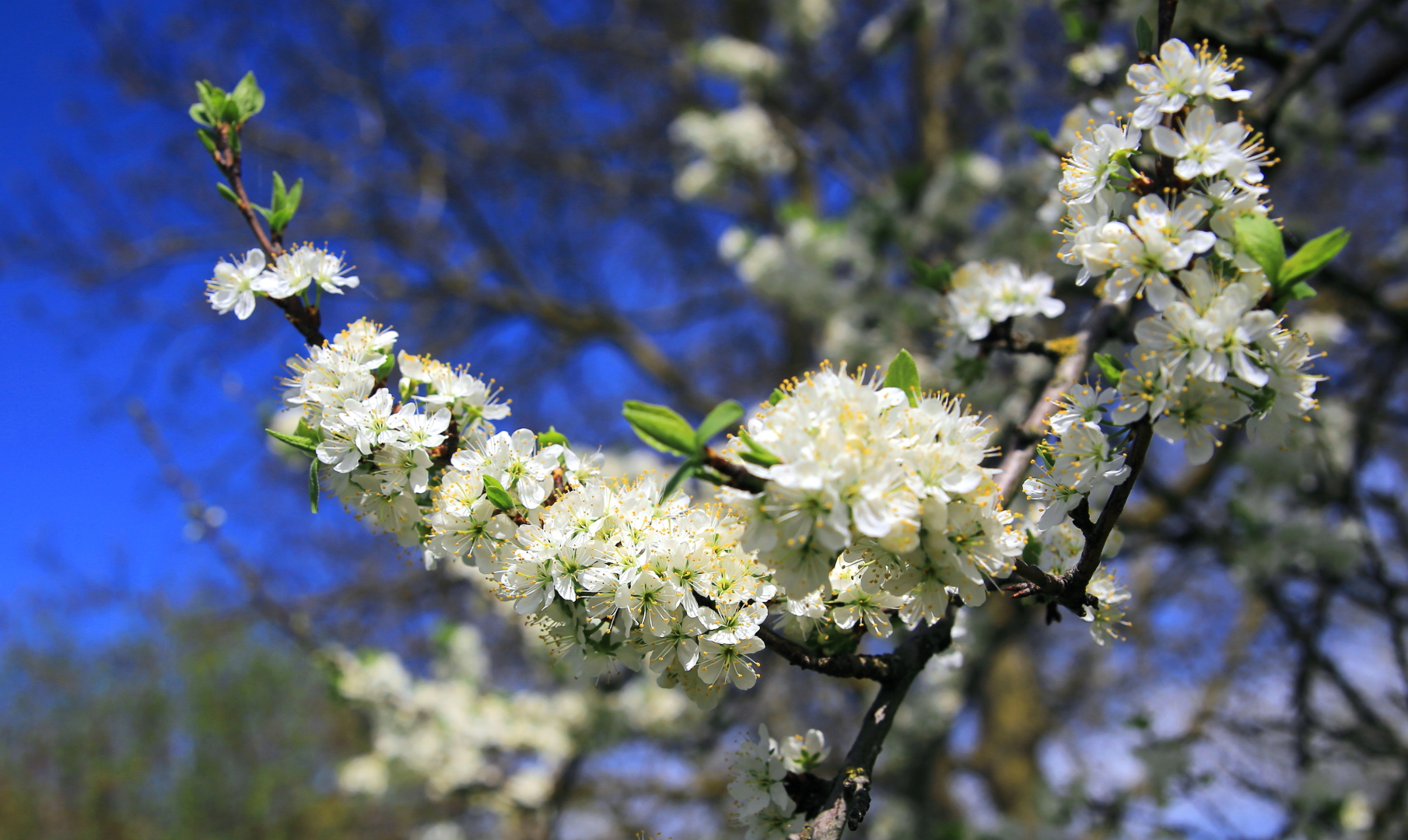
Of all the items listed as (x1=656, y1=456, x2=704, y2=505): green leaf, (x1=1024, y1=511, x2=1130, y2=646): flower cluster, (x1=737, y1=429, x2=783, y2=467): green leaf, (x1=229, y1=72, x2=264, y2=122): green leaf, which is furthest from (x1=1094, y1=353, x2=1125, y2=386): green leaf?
(x1=229, y1=72, x2=264, y2=122): green leaf

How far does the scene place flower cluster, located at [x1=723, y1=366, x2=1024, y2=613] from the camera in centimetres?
106

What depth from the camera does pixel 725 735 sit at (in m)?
5.72

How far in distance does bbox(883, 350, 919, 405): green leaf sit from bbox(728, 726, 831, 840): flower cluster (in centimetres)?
72

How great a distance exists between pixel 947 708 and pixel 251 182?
21.5 feet

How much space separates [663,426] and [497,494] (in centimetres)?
44

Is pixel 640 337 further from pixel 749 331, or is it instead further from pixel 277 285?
pixel 277 285

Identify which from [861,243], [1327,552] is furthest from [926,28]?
[1327,552]

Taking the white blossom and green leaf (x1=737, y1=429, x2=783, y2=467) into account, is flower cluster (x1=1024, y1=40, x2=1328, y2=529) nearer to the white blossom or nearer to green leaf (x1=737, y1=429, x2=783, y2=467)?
green leaf (x1=737, y1=429, x2=783, y2=467)

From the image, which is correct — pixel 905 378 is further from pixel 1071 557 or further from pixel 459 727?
pixel 459 727

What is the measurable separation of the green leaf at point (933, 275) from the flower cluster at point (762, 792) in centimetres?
135

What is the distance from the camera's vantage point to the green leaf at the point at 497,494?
52.7 inches

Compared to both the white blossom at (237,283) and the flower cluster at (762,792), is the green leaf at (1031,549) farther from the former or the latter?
the white blossom at (237,283)

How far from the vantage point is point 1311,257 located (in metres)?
1.15

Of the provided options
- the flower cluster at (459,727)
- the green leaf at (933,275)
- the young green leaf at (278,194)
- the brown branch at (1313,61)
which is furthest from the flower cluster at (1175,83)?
the flower cluster at (459,727)
